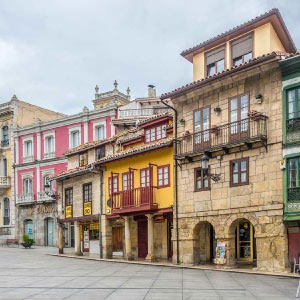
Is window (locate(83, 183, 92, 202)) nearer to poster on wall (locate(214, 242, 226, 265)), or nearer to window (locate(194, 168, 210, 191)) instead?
window (locate(194, 168, 210, 191))

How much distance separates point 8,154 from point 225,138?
100 ft

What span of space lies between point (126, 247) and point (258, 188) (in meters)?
9.93

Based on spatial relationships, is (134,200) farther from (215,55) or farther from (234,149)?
(215,55)

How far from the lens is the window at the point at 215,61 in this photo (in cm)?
2480

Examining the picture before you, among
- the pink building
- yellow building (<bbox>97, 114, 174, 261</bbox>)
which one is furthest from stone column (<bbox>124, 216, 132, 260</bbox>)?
the pink building

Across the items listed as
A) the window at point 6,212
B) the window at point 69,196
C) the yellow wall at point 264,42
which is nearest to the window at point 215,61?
the yellow wall at point 264,42

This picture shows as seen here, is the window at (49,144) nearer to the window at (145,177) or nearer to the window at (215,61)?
the window at (145,177)

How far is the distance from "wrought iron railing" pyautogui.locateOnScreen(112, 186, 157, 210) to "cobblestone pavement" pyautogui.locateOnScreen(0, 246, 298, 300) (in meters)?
3.87

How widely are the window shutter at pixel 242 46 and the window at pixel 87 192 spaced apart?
519 inches

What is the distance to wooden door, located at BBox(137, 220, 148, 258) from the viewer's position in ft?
100

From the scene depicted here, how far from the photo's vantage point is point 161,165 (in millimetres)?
27391

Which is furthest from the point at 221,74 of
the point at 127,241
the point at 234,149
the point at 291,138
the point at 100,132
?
the point at 100,132

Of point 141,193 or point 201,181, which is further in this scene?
point 141,193

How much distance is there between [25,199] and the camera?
1825 inches
